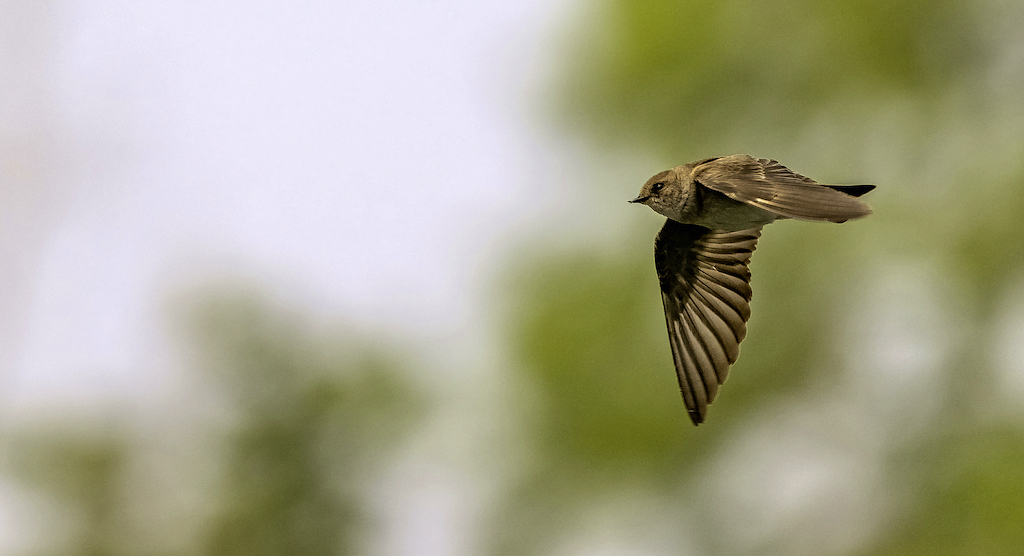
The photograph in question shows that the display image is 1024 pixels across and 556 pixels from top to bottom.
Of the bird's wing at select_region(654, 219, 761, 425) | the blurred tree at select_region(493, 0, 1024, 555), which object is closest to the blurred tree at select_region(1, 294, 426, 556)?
the blurred tree at select_region(493, 0, 1024, 555)

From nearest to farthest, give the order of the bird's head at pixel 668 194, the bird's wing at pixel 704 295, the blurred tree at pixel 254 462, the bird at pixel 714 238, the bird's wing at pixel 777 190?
the bird's wing at pixel 777 190 < the bird at pixel 714 238 < the bird's head at pixel 668 194 < the bird's wing at pixel 704 295 < the blurred tree at pixel 254 462

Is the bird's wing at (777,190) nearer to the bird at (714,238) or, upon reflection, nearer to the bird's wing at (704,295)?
the bird at (714,238)

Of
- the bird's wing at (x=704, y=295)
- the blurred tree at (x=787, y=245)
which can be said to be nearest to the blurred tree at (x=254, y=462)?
the blurred tree at (x=787, y=245)

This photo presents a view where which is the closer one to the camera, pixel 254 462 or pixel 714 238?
pixel 714 238

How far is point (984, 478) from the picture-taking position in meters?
6.99

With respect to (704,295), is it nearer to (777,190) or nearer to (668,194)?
(668,194)

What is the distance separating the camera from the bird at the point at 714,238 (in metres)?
2.44

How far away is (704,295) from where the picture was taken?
133 inches

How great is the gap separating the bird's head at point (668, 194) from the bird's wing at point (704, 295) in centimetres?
45

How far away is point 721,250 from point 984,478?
4.53 meters

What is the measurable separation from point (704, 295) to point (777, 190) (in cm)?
93

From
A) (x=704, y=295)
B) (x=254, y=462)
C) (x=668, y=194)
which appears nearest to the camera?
(x=668, y=194)

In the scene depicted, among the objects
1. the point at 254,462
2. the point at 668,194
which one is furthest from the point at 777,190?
the point at 254,462

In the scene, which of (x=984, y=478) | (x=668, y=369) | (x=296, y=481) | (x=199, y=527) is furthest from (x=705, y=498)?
(x=199, y=527)
